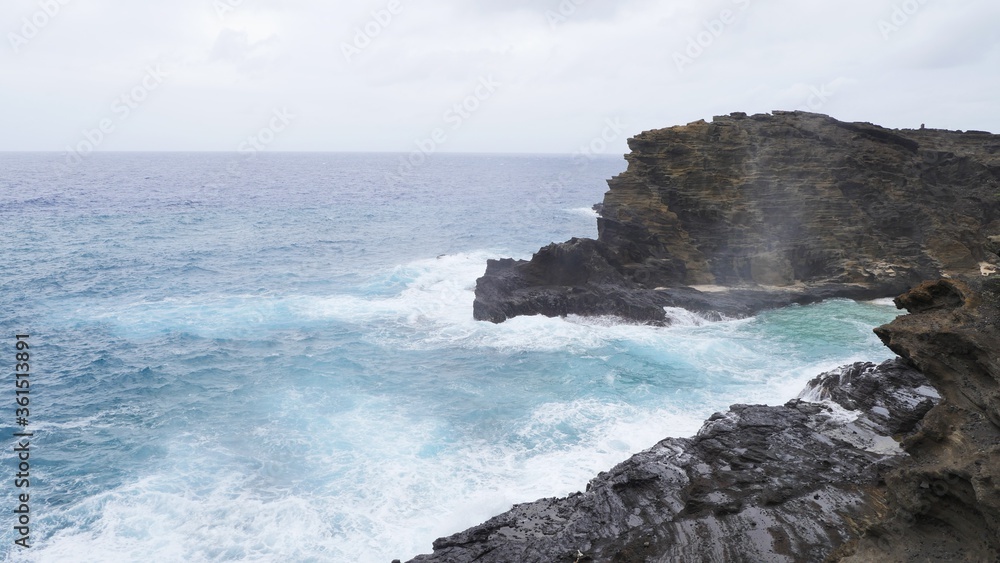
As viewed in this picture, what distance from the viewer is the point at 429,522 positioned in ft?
52.0

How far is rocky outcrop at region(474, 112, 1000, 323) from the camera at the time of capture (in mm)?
34156

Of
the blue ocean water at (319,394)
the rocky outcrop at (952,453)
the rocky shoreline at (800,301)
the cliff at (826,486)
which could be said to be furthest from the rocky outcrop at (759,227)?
the rocky outcrop at (952,453)

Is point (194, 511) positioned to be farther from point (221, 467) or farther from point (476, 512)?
point (476, 512)

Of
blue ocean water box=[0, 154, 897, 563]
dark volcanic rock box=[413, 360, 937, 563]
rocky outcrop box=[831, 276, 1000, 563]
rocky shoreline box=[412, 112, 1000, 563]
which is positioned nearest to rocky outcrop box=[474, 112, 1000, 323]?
rocky shoreline box=[412, 112, 1000, 563]

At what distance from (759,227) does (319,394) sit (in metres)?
27.1

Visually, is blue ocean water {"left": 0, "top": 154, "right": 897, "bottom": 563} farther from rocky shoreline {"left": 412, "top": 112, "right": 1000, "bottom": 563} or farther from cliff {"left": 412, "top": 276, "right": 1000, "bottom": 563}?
cliff {"left": 412, "top": 276, "right": 1000, "bottom": 563}

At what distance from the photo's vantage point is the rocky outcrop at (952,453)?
9.07m

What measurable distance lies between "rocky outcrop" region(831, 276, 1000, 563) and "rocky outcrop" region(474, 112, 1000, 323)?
66.7 feet

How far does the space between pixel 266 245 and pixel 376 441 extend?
39.7 metres

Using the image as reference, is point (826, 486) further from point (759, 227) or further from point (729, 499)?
point (759, 227)

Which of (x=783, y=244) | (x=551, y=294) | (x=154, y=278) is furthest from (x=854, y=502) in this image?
(x=154, y=278)

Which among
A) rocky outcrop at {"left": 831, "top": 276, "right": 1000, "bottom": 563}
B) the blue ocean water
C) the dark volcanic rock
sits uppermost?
rocky outcrop at {"left": 831, "top": 276, "right": 1000, "bottom": 563}

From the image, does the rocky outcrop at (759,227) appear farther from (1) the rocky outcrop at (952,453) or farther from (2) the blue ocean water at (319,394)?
(1) the rocky outcrop at (952,453)

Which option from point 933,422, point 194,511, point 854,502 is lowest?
point 194,511
